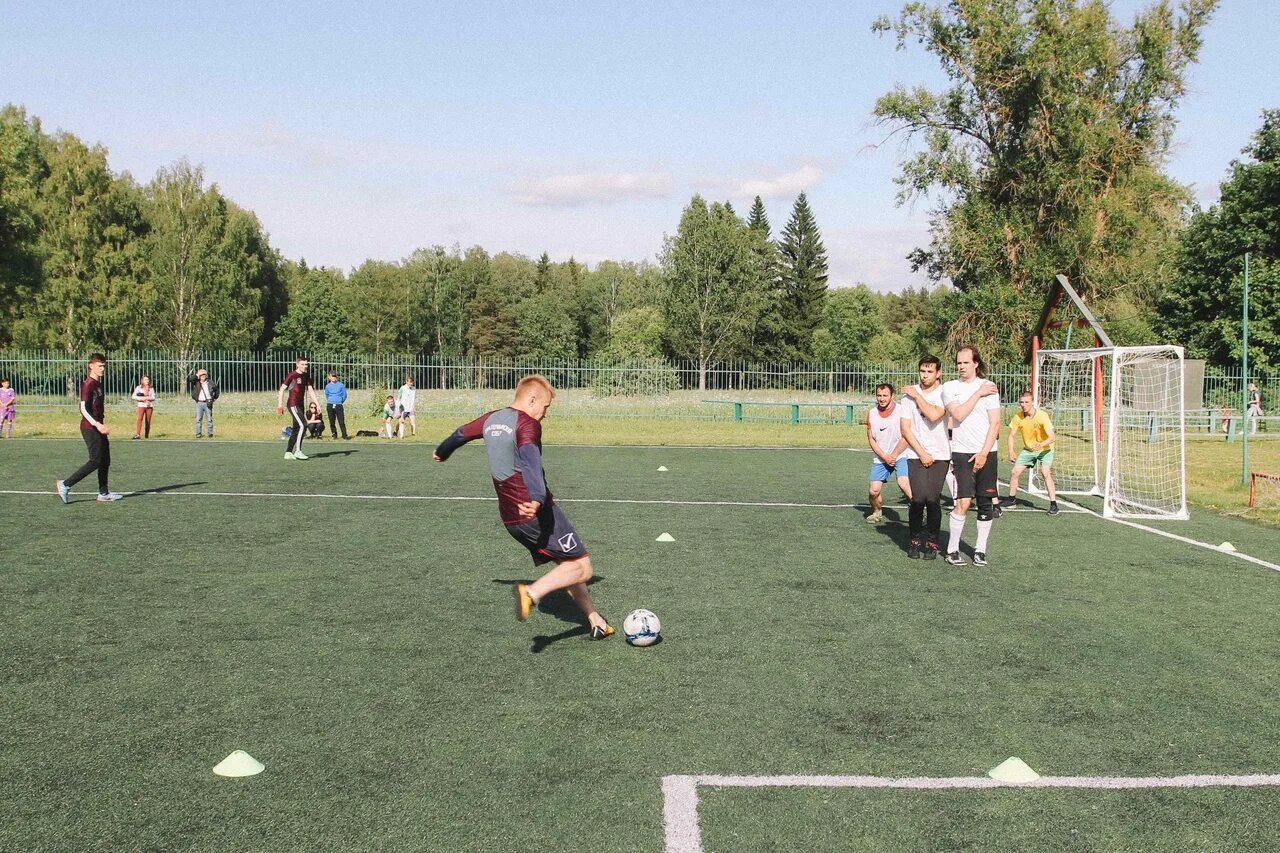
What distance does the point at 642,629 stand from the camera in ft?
23.0

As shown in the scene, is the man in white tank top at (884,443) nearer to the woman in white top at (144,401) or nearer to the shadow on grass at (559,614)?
the shadow on grass at (559,614)

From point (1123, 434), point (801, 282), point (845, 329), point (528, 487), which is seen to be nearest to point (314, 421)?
point (1123, 434)


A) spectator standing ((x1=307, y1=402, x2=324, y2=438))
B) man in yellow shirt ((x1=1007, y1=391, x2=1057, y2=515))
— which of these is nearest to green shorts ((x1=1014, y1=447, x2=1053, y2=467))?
man in yellow shirt ((x1=1007, y1=391, x2=1057, y2=515))

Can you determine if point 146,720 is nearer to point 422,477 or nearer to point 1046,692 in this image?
point 1046,692

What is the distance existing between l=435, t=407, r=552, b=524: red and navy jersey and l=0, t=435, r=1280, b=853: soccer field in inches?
43.1

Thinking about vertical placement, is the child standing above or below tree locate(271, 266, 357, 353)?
below

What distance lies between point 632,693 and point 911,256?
41.5 m

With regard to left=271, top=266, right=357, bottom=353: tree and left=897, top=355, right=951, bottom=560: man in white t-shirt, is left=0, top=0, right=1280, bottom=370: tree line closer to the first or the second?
left=271, top=266, right=357, bottom=353: tree

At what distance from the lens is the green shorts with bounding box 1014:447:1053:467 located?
15.3 meters

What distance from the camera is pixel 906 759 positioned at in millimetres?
5043

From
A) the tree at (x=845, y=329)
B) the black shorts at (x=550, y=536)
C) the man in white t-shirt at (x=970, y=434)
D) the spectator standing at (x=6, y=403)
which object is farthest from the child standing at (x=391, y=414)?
the tree at (x=845, y=329)

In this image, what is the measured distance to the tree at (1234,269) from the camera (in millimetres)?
41656

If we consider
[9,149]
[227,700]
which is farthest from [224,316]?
[227,700]

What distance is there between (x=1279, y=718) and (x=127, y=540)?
34.9 feet
